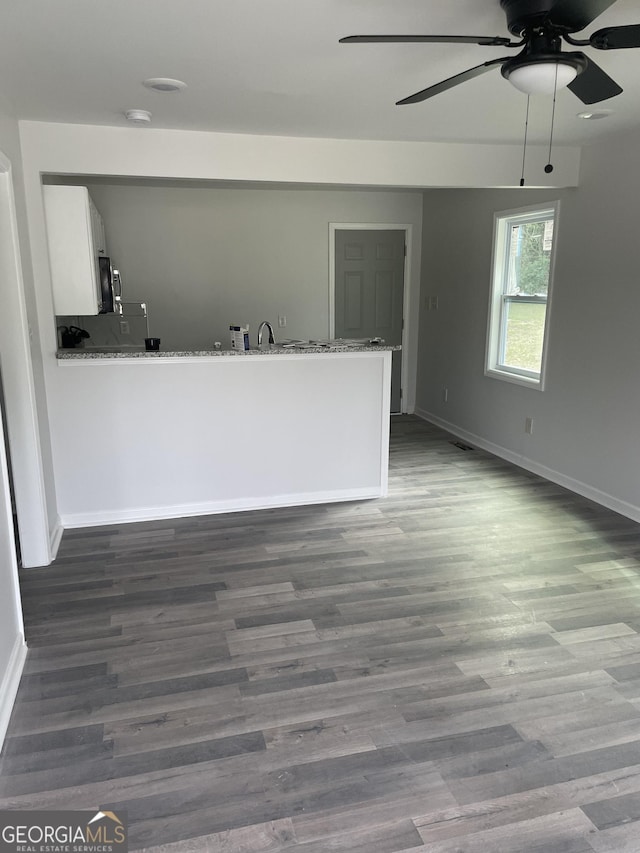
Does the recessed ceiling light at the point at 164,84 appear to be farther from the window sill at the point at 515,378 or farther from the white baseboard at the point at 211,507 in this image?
the window sill at the point at 515,378

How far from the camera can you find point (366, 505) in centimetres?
432

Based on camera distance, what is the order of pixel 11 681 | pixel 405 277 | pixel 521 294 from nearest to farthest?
pixel 11 681
pixel 521 294
pixel 405 277

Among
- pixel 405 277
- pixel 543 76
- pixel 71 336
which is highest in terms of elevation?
pixel 543 76

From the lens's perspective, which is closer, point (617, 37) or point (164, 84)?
point (617, 37)

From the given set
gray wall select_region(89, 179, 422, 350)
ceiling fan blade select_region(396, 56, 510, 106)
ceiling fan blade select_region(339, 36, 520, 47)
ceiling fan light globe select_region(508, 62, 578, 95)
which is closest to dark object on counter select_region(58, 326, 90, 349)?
gray wall select_region(89, 179, 422, 350)

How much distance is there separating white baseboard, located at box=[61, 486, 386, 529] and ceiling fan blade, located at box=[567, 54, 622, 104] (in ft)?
9.24

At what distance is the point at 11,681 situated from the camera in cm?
231

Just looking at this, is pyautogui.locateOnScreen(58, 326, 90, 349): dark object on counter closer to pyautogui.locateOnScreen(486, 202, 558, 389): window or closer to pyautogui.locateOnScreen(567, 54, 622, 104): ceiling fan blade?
pyautogui.locateOnScreen(486, 202, 558, 389): window

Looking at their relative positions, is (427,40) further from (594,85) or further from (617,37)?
(594,85)

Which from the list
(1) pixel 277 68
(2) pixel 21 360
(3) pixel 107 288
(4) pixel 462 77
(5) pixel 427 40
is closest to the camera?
(5) pixel 427 40

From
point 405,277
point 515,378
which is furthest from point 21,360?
point 405,277

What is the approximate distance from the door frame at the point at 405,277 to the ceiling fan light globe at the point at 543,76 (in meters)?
4.41

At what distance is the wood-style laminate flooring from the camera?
1819 millimetres

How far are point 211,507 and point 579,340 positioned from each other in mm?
2820
